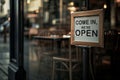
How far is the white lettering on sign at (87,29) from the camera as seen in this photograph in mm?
3435

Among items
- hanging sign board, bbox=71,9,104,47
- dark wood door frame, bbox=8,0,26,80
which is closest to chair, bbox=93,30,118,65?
dark wood door frame, bbox=8,0,26,80

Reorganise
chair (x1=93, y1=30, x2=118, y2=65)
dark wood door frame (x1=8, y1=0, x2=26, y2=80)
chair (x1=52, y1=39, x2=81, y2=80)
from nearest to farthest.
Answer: chair (x1=52, y1=39, x2=81, y2=80) < dark wood door frame (x1=8, y1=0, x2=26, y2=80) < chair (x1=93, y1=30, x2=118, y2=65)

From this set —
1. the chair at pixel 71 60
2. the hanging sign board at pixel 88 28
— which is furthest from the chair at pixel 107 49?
the hanging sign board at pixel 88 28

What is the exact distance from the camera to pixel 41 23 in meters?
23.1

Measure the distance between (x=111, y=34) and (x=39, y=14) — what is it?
17241mm

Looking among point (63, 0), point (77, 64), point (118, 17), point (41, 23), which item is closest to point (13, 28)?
point (77, 64)

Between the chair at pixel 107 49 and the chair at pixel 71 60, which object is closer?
the chair at pixel 71 60

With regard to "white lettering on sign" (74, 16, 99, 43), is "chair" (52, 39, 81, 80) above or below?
below

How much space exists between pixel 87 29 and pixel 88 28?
0.02 metres

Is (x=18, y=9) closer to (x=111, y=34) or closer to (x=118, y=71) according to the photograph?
(x=111, y=34)

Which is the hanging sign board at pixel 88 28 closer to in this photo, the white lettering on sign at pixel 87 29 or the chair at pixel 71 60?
the white lettering on sign at pixel 87 29

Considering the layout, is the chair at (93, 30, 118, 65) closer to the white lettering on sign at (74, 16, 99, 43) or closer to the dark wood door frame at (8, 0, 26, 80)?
the dark wood door frame at (8, 0, 26, 80)

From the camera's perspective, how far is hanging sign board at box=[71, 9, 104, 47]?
3.39 meters

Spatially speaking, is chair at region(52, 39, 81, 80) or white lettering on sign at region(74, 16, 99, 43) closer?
white lettering on sign at region(74, 16, 99, 43)
